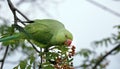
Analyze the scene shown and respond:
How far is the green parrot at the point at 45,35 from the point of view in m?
1.27

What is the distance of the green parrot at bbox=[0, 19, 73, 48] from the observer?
1.27 m

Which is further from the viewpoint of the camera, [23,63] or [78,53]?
[78,53]

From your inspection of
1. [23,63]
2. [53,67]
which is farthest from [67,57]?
[23,63]

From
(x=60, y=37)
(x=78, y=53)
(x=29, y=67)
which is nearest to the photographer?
(x=60, y=37)

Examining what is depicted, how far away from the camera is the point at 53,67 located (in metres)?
1.33

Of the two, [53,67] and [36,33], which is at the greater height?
[36,33]

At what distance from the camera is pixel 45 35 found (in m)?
1.27

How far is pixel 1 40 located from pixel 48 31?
167 mm

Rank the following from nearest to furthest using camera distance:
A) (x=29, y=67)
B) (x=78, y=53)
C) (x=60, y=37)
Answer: (x=60, y=37)
(x=29, y=67)
(x=78, y=53)

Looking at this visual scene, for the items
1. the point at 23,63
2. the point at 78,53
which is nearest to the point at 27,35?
the point at 23,63

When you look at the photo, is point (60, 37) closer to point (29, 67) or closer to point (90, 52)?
point (29, 67)

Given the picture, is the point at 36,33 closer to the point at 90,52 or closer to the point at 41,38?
the point at 41,38

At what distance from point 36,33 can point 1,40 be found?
13 cm

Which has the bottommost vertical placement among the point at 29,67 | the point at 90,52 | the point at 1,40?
the point at 90,52
